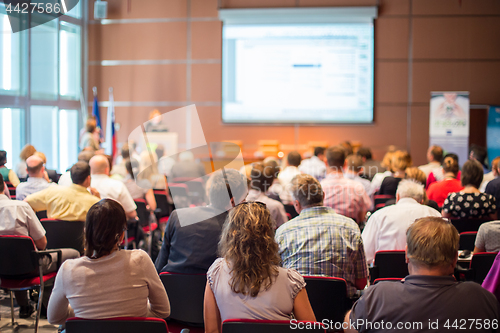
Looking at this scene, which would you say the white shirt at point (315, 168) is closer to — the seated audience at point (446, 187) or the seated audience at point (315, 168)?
the seated audience at point (315, 168)

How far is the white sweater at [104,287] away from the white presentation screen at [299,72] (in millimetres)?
7917

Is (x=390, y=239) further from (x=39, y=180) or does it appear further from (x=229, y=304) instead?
(x=39, y=180)

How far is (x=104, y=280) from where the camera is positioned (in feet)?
6.14

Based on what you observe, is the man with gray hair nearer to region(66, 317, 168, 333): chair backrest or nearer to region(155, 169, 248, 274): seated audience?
region(155, 169, 248, 274): seated audience

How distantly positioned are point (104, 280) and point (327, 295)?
1140 millimetres

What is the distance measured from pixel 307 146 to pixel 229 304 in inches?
312

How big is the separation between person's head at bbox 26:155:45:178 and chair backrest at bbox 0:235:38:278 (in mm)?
1398

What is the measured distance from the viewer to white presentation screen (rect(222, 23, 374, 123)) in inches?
367

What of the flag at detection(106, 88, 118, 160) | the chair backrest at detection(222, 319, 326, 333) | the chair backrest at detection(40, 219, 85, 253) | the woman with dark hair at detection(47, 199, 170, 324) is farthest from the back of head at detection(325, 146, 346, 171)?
the flag at detection(106, 88, 118, 160)

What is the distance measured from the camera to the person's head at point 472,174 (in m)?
4.02

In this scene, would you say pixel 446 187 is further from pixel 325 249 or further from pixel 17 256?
pixel 17 256

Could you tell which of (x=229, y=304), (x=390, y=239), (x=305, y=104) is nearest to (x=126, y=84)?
(x=305, y=104)

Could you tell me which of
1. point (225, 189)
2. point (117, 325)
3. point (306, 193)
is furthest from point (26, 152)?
point (117, 325)

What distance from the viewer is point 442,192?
15.7 feet
